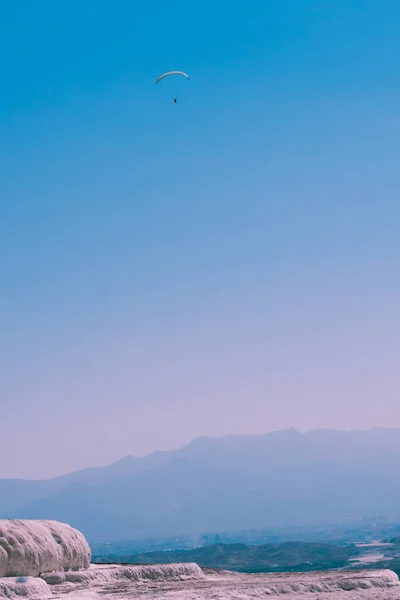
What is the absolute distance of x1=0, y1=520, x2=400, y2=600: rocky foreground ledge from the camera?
30.2 m

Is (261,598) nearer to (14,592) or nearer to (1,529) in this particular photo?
(14,592)

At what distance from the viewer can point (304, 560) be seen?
653 ft

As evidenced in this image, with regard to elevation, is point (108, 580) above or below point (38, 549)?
below

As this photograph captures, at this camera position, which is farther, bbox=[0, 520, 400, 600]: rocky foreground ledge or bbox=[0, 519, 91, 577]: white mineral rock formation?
bbox=[0, 519, 91, 577]: white mineral rock formation

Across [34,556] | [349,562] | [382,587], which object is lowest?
[349,562]

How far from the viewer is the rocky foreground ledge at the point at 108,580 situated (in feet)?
98.9

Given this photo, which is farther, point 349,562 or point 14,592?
point 349,562

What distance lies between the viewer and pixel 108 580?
37.8 metres

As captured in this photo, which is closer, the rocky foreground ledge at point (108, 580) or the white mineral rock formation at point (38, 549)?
the rocky foreground ledge at point (108, 580)

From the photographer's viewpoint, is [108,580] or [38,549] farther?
[108,580]

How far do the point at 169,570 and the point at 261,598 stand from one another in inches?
481

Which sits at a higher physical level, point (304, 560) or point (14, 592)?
point (14, 592)

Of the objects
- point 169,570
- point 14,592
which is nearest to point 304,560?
point 169,570

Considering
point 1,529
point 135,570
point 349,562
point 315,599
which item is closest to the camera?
point 315,599
